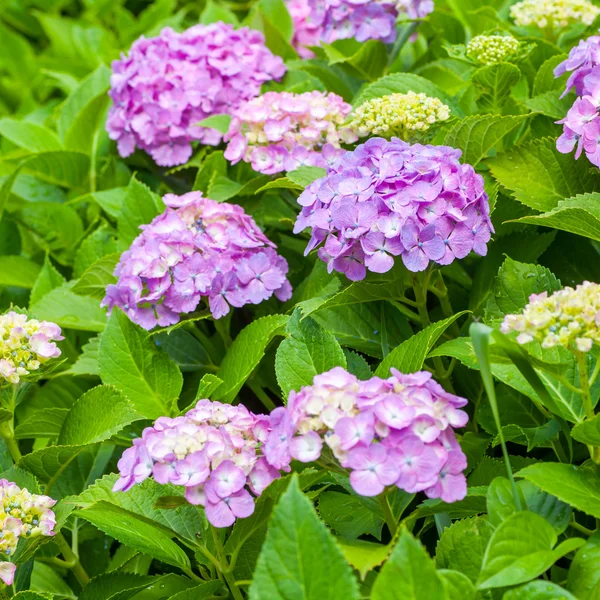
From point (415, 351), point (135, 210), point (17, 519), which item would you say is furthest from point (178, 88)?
point (17, 519)

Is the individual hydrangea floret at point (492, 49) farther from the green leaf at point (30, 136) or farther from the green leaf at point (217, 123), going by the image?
the green leaf at point (30, 136)

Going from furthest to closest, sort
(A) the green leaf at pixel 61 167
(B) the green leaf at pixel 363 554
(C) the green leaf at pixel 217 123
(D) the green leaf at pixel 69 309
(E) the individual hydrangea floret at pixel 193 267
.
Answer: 1. (A) the green leaf at pixel 61 167
2. (C) the green leaf at pixel 217 123
3. (D) the green leaf at pixel 69 309
4. (E) the individual hydrangea floret at pixel 193 267
5. (B) the green leaf at pixel 363 554

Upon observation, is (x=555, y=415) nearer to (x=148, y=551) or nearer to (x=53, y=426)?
(x=148, y=551)

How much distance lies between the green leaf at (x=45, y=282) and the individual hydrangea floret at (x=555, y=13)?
4.25 feet

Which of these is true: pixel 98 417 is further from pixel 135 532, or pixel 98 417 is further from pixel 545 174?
pixel 545 174

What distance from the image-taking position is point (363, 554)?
1141mm

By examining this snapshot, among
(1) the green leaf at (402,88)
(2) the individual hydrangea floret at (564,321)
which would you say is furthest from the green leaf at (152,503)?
(1) the green leaf at (402,88)

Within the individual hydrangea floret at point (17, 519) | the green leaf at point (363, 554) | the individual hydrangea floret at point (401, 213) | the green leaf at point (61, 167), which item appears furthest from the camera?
the green leaf at point (61, 167)

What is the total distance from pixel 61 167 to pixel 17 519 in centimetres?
140

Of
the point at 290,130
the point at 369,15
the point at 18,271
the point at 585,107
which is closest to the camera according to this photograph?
the point at 585,107

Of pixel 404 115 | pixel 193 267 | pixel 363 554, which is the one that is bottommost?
pixel 363 554

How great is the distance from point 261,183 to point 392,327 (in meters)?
0.51

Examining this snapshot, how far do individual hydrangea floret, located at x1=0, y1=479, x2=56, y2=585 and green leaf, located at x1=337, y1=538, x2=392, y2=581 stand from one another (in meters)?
0.47

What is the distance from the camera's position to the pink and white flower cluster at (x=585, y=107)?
4.80ft
